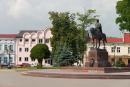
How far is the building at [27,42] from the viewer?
4486 inches

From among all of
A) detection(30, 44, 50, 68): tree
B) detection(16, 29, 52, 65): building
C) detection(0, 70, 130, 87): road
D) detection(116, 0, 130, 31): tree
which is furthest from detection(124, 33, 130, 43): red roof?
detection(0, 70, 130, 87): road

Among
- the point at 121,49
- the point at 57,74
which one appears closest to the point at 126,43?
the point at 121,49

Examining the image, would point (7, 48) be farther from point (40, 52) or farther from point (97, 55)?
point (97, 55)

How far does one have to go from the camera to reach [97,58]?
42906 mm

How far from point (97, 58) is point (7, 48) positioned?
247 ft

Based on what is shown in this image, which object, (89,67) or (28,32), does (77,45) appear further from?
(89,67)

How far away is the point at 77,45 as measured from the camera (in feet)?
278

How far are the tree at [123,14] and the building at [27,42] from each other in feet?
137

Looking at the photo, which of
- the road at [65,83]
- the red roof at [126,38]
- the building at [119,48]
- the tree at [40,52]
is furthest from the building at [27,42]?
the road at [65,83]

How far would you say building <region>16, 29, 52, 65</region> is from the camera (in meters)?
114

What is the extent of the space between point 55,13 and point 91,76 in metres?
49.9

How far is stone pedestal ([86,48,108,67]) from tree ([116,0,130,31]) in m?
28.4

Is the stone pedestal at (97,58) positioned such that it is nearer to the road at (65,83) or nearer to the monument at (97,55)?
the monument at (97,55)

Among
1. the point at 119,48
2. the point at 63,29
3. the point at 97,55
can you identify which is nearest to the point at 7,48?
the point at 119,48
